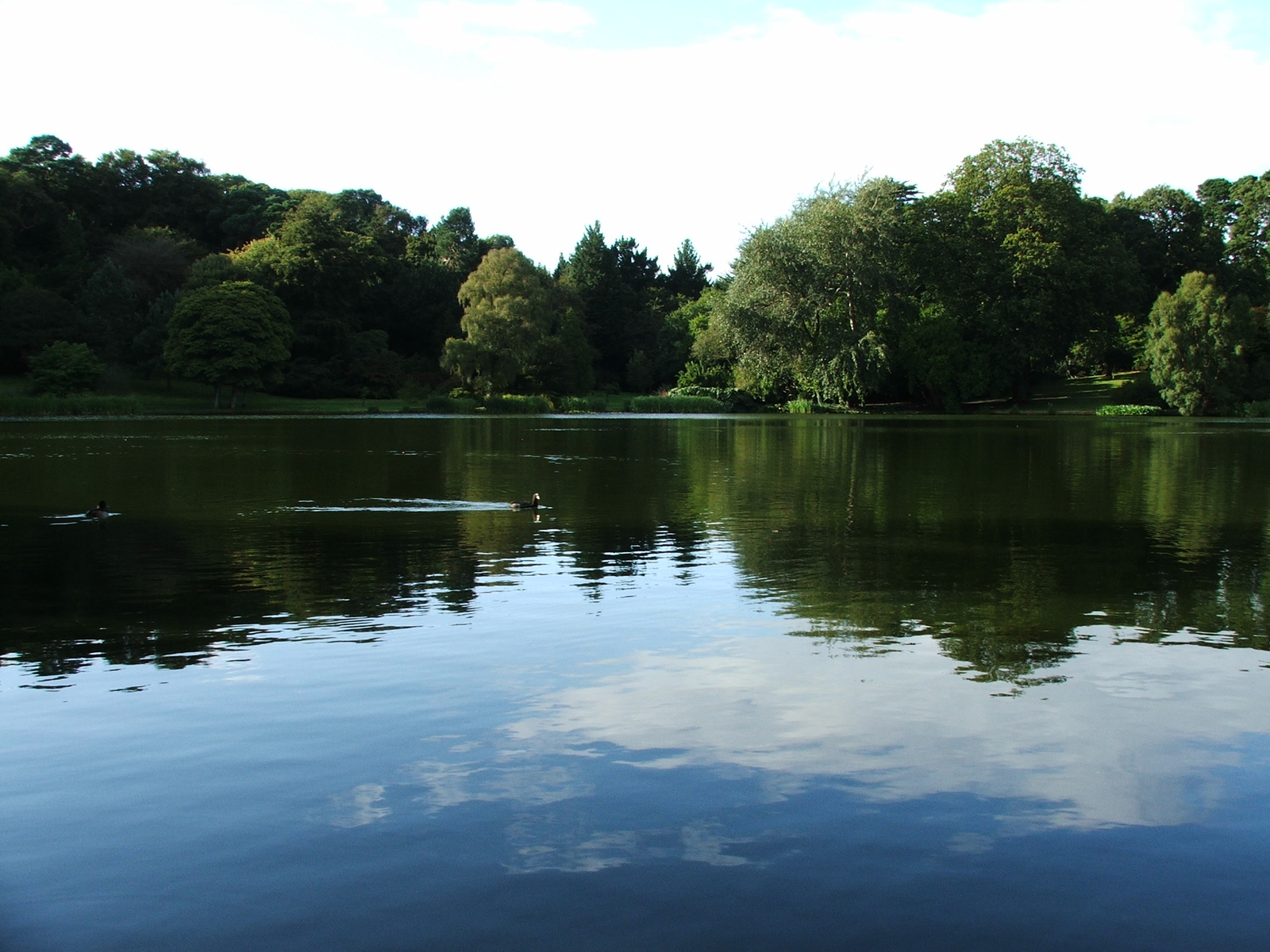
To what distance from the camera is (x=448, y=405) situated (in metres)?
91.9

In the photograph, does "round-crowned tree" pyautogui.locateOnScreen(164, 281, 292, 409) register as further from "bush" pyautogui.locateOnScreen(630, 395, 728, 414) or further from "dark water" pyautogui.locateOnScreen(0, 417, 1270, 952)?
"dark water" pyautogui.locateOnScreen(0, 417, 1270, 952)

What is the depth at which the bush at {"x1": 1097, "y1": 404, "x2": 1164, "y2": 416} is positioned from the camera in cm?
8525

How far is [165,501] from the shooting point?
73.6 feet

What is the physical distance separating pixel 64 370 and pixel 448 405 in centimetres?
2832

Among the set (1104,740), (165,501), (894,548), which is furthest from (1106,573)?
(165,501)

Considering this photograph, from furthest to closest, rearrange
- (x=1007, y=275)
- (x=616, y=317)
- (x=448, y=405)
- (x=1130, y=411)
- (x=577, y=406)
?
(x=616, y=317) < (x=577, y=406) < (x=448, y=405) < (x=1007, y=275) < (x=1130, y=411)

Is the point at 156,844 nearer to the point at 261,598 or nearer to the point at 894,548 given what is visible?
the point at 261,598

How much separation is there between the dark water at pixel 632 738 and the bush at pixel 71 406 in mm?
60104

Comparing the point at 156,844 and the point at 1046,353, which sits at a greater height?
the point at 1046,353

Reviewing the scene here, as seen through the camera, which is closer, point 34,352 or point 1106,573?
point 1106,573

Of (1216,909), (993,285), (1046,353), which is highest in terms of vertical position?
(993,285)

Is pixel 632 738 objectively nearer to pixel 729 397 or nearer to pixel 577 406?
pixel 577 406

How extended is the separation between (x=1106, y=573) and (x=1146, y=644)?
13.9 ft

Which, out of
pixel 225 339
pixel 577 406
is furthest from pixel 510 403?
pixel 225 339
